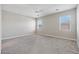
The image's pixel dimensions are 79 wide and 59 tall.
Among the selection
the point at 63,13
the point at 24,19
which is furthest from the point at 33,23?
the point at 63,13

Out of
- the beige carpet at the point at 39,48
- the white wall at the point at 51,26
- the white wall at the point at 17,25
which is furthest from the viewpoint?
the white wall at the point at 51,26

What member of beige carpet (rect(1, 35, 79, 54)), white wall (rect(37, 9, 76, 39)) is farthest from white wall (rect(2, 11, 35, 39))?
beige carpet (rect(1, 35, 79, 54))

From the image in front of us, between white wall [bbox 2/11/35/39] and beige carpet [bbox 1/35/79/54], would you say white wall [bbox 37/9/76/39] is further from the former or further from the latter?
beige carpet [bbox 1/35/79/54]

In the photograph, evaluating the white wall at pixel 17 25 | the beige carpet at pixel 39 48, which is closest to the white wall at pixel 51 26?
the white wall at pixel 17 25

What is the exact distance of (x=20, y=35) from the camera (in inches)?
215

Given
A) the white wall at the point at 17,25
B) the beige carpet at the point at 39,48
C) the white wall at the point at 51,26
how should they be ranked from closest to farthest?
the beige carpet at the point at 39,48, the white wall at the point at 17,25, the white wall at the point at 51,26

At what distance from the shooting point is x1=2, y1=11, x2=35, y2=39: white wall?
15.9 ft

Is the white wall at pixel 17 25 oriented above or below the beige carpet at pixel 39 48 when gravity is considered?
above

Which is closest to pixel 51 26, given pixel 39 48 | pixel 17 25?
pixel 17 25

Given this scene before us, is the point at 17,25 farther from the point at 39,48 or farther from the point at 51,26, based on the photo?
the point at 39,48

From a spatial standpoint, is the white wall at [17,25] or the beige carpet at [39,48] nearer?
the beige carpet at [39,48]

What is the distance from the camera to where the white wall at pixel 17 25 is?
4.84 m

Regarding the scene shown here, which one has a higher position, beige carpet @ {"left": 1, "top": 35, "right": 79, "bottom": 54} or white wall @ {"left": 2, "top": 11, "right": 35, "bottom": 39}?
white wall @ {"left": 2, "top": 11, "right": 35, "bottom": 39}

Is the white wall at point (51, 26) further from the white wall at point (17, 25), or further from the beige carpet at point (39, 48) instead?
the beige carpet at point (39, 48)
